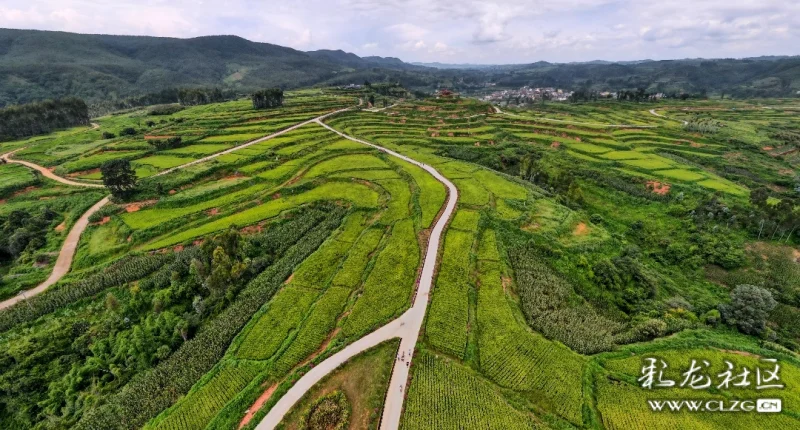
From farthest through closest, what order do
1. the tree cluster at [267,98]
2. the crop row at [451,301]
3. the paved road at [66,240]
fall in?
the tree cluster at [267,98] → the paved road at [66,240] → the crop row at [451,301]

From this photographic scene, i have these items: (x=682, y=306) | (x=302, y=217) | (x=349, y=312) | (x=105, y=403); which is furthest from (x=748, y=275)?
(x=105, y=403)

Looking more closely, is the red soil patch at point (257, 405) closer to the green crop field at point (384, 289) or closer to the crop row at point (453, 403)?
the green crop field at point (384, 289)

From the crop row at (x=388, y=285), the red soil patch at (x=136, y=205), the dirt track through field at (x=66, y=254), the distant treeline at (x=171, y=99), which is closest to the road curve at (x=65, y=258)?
the dirt track through field at (x=66, y=254)

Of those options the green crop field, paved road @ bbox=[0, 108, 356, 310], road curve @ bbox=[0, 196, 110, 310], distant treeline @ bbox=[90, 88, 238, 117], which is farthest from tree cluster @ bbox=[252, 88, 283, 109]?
road curve @ bbox=[0, 196, 110, 310]

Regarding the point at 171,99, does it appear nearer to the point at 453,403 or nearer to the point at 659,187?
the point at 453,403

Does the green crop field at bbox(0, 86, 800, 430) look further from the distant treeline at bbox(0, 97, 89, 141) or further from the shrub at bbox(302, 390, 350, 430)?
the distant treeline at bbox(0, 97, 89, 141)

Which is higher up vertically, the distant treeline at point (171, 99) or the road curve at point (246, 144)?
the distant treeline at point (171, 99)

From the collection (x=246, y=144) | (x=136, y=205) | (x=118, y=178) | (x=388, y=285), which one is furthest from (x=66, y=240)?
(x=388, y=285)
